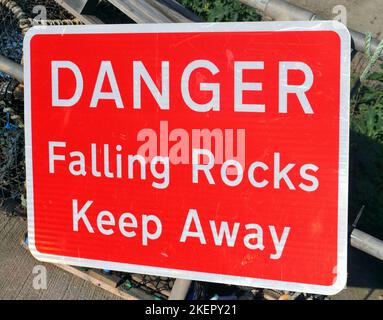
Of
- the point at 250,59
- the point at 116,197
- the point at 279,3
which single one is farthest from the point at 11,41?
the point at 250,59

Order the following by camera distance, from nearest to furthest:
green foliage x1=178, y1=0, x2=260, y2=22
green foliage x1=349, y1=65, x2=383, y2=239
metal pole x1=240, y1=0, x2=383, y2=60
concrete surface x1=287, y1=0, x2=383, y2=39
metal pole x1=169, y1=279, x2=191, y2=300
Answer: metal pole x1=169, y1=279, x2=191, y2=300, metal pole x1=240, y1=0, x2=383, y2=60, green foliage x1=349, y1=65, x2=383, y2=239, green foliage x1=178, y1=0, x2=260, y2=22, concrete surface x1=287, y1=0, x2=383, y2=39

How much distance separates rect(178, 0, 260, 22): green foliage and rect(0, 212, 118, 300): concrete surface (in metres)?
3.39

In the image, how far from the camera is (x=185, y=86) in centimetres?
135

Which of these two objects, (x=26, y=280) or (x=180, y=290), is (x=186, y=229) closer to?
(x=180, y=290)

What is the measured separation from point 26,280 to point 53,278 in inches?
11.6

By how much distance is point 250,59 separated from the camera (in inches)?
51.0

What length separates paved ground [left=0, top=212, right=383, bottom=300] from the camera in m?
4.41

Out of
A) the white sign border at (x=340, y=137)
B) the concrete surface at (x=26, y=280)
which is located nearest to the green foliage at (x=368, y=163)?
the concrete surface at (x=26, y=280)

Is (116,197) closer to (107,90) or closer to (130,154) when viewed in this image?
(130,154)

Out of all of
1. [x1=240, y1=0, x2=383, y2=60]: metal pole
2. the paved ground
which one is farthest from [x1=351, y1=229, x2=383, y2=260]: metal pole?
the paved ground

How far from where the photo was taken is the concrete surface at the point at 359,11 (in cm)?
511

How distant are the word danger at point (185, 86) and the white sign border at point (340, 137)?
4.2 inches

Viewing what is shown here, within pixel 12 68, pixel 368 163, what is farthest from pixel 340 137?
pixel 368 163

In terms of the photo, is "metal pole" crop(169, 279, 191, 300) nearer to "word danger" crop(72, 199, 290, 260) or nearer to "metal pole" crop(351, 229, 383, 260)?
"word danger" crop(72, 199, 290, 260)
